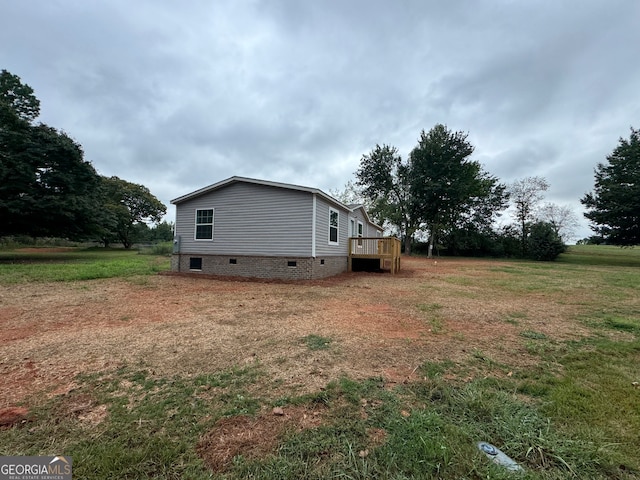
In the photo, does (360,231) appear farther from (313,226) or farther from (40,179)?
(40,179)

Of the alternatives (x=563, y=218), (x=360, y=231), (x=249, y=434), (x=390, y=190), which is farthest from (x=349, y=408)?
(x=563, y=218)

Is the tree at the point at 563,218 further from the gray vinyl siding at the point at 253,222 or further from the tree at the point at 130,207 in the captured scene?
the tree at the point at 130,207

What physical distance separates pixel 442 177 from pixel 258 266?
23.1 meters

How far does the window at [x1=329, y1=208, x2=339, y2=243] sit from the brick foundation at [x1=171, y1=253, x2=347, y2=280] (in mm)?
873

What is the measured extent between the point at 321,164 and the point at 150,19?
1881 cm

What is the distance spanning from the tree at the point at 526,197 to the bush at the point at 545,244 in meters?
4.89

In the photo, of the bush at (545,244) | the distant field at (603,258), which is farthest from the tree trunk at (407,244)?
the distant field at (603,258)

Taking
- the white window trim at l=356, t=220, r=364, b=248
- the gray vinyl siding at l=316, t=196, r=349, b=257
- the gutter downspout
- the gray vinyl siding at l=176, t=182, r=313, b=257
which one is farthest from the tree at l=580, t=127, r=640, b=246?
the gray vinyl siding at l=176, t=182, r=313, b=257

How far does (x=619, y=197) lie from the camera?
23172 mm

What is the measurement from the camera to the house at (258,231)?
1016 centimetres

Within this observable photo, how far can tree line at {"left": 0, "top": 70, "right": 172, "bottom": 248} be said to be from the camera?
1612 centimetres

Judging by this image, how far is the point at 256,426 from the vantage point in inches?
78.1

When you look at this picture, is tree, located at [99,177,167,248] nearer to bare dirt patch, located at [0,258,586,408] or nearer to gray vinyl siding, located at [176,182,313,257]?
gray vinyl siding, located at [176,182,313,257]

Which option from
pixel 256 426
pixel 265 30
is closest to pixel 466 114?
pixel 265 30
